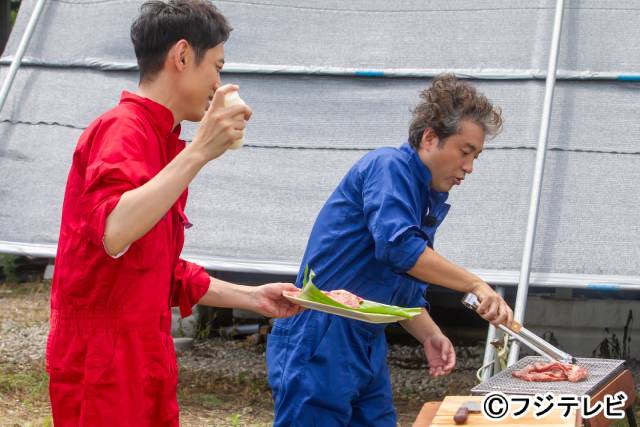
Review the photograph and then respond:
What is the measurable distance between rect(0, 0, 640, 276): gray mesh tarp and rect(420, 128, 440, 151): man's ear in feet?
5.84

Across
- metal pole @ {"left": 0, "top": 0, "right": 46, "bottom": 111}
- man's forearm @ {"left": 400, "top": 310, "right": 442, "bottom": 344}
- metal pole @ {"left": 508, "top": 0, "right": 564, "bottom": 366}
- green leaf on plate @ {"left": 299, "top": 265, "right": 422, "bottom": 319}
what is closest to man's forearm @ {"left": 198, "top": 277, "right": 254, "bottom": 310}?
green leaf on plate @ {"left": 299, "top": 265, "right": 422, "bottom": 319}

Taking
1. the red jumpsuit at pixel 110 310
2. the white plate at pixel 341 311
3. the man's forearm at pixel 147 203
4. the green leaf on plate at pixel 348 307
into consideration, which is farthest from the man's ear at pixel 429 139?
the man's forearm at pixel 147 203

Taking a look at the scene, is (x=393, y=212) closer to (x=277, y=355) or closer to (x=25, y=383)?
(x=277, y=355)

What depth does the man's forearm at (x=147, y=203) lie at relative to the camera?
7.77 ft

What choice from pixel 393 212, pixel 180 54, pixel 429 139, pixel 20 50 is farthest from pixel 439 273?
pixel 20 50

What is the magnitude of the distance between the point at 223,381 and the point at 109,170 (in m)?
4.42

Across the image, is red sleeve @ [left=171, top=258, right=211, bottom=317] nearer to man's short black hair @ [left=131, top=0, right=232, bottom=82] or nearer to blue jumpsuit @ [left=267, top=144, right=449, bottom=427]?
man's short black hair @ [left=131, top=0, right=232, bottom=82]

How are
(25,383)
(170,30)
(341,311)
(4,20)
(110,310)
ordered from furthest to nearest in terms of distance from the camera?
(4,20) < (25,383) < (341,311) < (170,30) < (110,310)

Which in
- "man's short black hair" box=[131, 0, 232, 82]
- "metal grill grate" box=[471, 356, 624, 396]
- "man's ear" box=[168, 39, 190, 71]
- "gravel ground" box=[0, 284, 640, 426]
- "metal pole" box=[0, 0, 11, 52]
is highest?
"metal pole" box=[0, 0, 11, 52]

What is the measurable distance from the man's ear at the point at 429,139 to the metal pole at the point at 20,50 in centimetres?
332

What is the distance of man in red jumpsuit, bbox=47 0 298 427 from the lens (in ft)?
7.98

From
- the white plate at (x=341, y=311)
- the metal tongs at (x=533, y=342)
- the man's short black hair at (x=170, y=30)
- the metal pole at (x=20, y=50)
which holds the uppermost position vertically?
the metal pole at (x=20, y=50)

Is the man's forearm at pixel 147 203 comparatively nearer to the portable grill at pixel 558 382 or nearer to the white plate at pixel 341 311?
the white plate at pixel 341 311

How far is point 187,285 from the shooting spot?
9.91 ft
